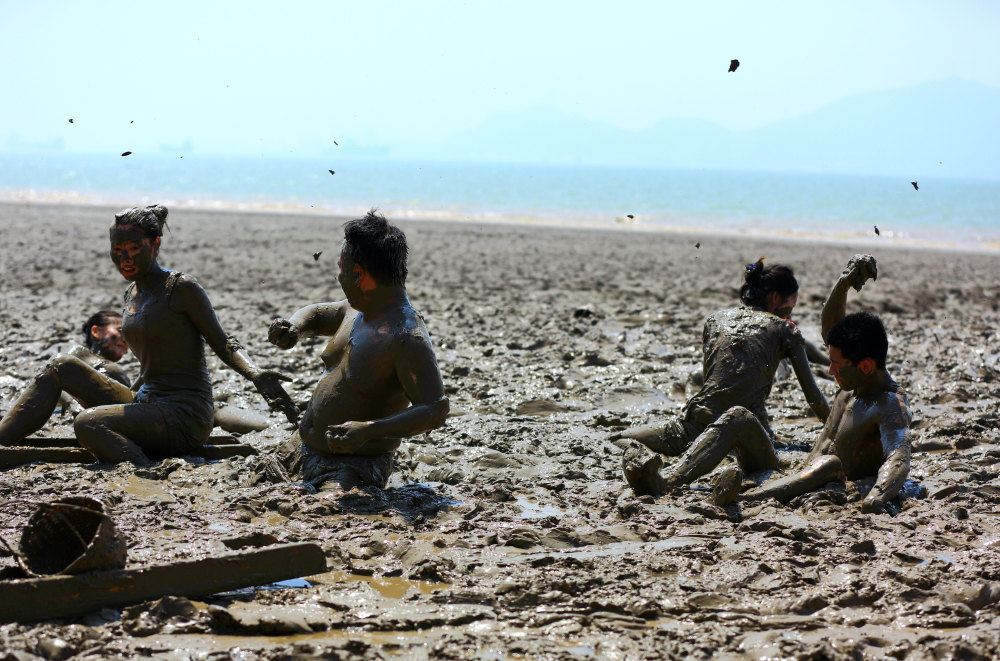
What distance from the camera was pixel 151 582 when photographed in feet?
12.1

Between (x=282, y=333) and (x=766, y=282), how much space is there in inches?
118

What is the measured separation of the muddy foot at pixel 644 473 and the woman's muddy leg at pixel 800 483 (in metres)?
0.41

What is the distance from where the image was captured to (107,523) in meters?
3.64

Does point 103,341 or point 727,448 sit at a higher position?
point 103,341

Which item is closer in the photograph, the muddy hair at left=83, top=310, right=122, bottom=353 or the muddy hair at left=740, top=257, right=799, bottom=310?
the muddy hair at left=740, top=257, right=799, bottom=310

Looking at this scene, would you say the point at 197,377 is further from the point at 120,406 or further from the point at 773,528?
the point at 773,528

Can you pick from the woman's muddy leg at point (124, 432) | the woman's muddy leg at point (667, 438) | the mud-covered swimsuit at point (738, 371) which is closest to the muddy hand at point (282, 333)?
the woman's muddy leg at point (124, 432)

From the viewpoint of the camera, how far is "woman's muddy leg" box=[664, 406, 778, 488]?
5.51 metres

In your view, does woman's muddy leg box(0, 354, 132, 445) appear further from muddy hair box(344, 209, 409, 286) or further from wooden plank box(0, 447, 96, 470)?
muddy hair box(344, 209, 409, 286)

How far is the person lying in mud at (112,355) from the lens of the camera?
6.82 metres

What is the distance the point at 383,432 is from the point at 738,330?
2.45 metres

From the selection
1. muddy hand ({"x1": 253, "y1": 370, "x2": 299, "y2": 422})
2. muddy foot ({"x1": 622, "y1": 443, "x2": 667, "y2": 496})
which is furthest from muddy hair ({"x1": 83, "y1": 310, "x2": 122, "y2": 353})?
muddy foot ({"x1": 622, "y1": 443, "x2": 667, "y2": 496})

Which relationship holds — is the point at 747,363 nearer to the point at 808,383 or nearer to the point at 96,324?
the point at 808,383

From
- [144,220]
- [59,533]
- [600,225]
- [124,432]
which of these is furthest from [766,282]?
[600,225]
